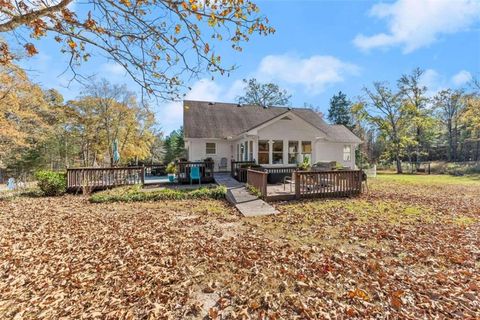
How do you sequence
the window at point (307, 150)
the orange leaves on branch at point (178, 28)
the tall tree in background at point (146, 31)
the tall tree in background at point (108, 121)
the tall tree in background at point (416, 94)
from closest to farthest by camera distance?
the tall tree in background at point (146, 31) → the orange leaves on branch at point (178, 28) → the window at point (307, 150) → the tall tree in background at point (108, 121) → the tall tree in background at point (416, 94)

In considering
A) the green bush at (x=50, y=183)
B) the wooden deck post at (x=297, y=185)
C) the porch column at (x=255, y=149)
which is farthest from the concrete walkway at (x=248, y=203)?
the green bush at (x=50, y=183)

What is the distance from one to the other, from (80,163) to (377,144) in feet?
143

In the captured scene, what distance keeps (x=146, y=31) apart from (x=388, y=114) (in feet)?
101

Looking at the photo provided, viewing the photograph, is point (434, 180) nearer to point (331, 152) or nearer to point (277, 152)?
point (331, 152)

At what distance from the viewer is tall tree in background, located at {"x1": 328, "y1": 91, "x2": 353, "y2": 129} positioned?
147 feet

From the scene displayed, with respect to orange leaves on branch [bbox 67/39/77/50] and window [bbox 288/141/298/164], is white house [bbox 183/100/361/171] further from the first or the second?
orange leaves on branch [bbox 67/39/77/50]

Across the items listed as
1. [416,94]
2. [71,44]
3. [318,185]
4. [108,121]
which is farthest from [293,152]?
[416,94]

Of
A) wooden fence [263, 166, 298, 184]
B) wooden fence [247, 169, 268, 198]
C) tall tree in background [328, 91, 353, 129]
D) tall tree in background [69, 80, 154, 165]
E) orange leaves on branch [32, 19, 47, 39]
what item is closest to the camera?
orange leaves on branch [32, 19, 47, 39]

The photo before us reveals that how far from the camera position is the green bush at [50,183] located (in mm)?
10375

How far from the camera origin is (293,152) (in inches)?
635

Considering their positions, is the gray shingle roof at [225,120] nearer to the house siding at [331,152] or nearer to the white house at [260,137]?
the white house at [260,137]

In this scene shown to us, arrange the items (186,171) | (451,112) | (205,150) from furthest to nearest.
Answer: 1. (451,112)
2. (205,150)
3. (186,171)

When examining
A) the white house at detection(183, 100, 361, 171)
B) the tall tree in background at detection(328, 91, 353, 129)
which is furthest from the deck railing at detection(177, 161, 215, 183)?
the tall tree in background at detection(328, 91, 353, 129)

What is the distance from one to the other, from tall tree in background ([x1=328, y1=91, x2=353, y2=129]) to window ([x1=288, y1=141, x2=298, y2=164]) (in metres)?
32.8
